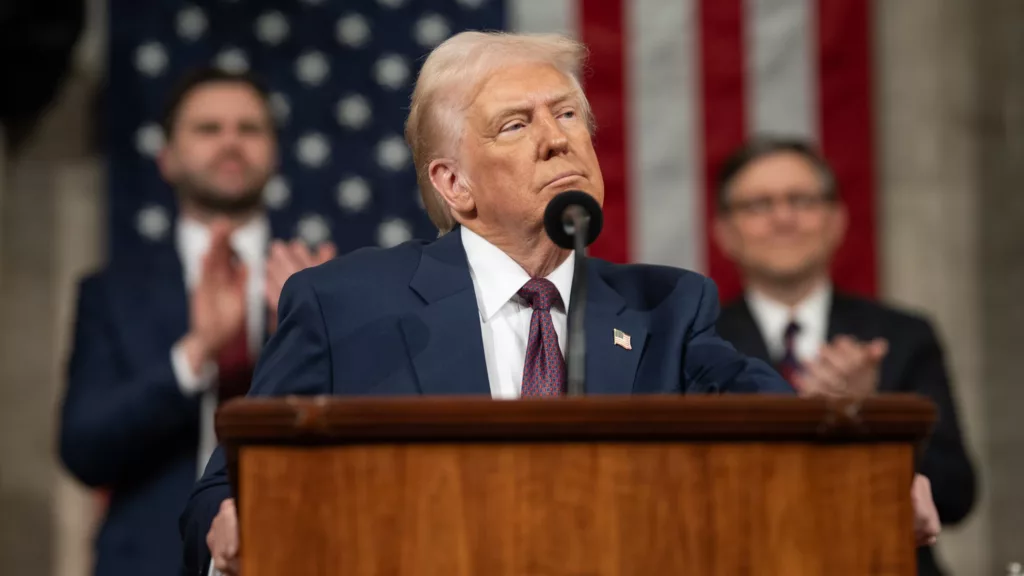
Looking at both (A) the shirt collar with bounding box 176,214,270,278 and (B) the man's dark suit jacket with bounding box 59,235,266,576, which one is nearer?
(B) the man's dark suit jacket with bounding box 59,235,266,576

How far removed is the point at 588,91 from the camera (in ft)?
16.9

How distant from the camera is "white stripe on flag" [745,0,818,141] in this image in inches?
201

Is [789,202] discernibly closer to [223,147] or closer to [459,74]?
[223,147]

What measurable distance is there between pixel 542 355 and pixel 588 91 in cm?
300

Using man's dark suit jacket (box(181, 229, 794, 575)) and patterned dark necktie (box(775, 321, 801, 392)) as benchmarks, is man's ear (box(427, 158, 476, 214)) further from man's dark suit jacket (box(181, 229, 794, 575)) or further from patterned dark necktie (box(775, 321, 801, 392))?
patterned dark necktie (box(775, 321, 801, 392))

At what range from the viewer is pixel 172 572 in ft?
11.2

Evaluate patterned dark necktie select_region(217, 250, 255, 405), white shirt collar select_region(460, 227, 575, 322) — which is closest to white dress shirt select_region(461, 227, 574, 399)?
white shirt collar select_region(460, 227, 575, 322)

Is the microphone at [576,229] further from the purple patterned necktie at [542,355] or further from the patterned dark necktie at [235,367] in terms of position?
the patterned dark necktie at [235,367]

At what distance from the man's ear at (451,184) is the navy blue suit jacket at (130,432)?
1.15m

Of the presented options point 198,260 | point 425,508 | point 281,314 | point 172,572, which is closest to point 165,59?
point 198,260

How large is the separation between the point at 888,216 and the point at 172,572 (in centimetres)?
292

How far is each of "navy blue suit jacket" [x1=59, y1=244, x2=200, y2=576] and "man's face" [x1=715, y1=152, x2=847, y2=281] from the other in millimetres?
1591

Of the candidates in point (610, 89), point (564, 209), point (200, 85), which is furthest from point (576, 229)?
point (610, 89)

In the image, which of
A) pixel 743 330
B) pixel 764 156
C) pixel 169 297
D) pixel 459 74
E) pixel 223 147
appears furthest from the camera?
pixel 764 156
